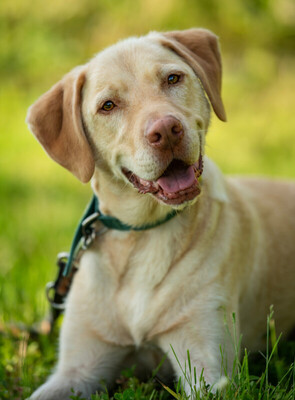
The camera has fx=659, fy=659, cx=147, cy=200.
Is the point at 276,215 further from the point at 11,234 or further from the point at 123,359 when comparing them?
the point at 11,234

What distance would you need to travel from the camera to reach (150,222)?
3.36 metres

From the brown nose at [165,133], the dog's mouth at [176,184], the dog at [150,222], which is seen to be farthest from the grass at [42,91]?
the brown nose at [165,133]

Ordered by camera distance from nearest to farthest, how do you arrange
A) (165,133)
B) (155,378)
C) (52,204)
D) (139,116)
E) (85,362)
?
(165,133) < (139,116) < (155,378) < (85,362) < (52,204)

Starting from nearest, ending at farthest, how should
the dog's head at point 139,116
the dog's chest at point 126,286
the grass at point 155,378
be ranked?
the grass at point 155,378, the dog's head at point 139,116, the dog's chest at point 126,286

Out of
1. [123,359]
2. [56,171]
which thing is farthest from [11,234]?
[123,359]

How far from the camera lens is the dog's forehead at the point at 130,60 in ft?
10.4

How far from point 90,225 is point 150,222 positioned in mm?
351

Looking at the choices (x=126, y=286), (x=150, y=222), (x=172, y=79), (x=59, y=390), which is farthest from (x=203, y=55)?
(x=59, y=390)

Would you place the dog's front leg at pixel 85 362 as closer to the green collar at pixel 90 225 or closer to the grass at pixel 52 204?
the grass at pixel 52 204

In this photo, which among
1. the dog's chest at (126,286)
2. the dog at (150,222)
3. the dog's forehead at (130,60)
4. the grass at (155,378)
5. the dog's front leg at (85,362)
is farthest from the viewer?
the dog's front leg at (85,362)

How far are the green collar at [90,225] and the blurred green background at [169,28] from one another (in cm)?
373

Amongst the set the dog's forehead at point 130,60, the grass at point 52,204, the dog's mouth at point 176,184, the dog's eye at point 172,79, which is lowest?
the grass at point 52,204

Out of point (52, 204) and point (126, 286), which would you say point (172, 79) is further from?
point (52, 204)

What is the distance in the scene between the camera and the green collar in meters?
3.37
